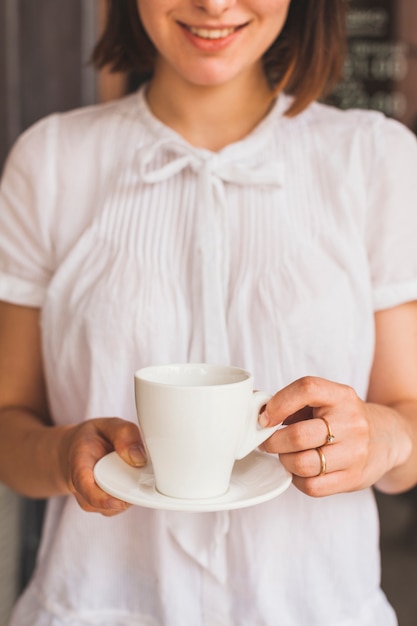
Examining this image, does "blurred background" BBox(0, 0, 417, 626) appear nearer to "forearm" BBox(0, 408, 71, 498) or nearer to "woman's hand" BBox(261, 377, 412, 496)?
"forearm" BBox(0, 408, 71, 498)

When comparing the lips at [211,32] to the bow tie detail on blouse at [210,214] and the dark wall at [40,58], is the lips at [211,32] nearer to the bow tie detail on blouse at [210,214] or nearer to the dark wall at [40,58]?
the bow tie detail on blouse at [210,214]

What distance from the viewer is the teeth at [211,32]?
3.62ft

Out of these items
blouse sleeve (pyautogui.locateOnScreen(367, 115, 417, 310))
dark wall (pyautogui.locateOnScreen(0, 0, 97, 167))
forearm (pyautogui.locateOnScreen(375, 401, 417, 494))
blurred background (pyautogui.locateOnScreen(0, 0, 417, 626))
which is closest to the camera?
forearm (pyautogui.locateOnScreen(375, 401, 417, 494))

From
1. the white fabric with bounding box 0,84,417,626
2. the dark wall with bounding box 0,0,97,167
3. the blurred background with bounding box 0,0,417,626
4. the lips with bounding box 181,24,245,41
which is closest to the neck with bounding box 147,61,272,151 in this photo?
the white fabric with bounding box 0,84,417,626

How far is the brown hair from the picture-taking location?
1270 millimetres

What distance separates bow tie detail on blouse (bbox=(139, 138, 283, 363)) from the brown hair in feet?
0.40

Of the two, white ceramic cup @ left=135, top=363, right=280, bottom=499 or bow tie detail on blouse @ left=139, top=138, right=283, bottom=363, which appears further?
bow tie detail on blouse @ left=139, top=138, right=283, bottom=363

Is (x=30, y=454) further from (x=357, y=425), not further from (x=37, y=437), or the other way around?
(x=357, y=425)

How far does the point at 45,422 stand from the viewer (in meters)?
1.32

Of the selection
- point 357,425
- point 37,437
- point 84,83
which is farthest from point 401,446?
point 84,83

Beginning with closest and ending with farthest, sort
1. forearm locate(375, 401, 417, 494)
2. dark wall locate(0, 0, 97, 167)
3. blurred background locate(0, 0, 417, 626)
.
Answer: forearm locate(375, 401, 417, 494), blurred background locate(0, 0, 417, 626), dark wall locate(0, 0, 97, 167)

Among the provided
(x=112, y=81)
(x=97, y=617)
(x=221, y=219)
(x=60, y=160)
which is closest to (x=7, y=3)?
(x=112, y=81)

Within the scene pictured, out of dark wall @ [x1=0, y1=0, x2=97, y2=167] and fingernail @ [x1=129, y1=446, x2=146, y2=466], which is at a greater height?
dark wall @ [x1=0, y1=0, x2=97, y2=167]

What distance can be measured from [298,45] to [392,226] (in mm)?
322
